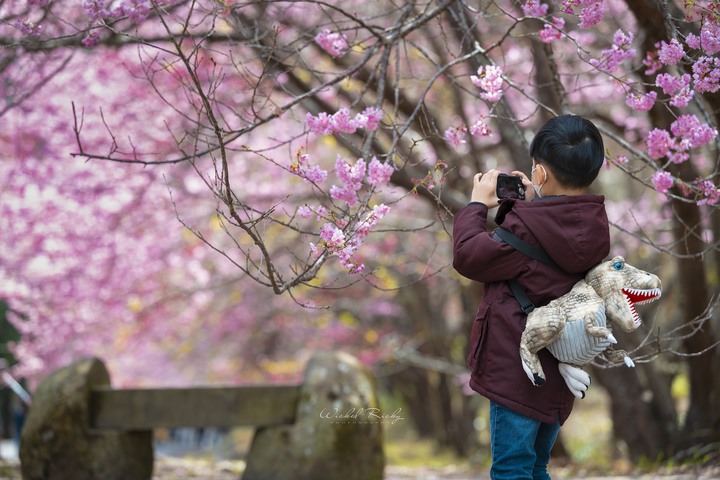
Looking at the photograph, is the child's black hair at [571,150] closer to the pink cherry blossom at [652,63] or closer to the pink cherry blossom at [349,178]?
the pink cherry blossom at [349,178]

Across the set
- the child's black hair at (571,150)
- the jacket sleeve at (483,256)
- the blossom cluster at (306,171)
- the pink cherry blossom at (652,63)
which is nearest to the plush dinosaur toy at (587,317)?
the jacket sleeve at (483,256)

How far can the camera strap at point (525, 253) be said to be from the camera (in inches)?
86.0

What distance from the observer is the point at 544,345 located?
2121 mm

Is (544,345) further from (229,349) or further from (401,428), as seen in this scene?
(401,428)

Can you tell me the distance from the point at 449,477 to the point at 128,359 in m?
10.1

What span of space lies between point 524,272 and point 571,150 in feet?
1.18

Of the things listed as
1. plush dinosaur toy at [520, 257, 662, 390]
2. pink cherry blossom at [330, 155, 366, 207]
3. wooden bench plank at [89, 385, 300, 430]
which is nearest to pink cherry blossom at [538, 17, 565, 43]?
pink cherry blossom at [330, 155, 366, 207]

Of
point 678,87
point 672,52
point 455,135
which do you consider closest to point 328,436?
point 455,135

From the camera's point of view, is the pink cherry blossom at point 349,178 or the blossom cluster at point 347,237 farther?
the pink cherry blossom at point 349,178

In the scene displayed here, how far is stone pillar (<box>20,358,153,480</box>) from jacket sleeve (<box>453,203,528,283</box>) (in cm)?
336

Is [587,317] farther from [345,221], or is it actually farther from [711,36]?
[711,36]

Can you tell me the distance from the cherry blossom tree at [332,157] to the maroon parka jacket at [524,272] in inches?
21.8

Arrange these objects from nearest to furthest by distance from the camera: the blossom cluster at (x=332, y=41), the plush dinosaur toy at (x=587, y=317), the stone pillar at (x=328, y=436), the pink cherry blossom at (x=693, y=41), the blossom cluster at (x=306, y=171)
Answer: the plush dinosaur toy at (x=587, y=317)
the blossom cluster at (x=306, y=171)
the pink cherry blossom at (x=693, y=41)
the blossom cluster at (x=332, y=41)
the stone pillar at (x=328, y=436)

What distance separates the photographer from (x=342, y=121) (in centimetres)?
296
